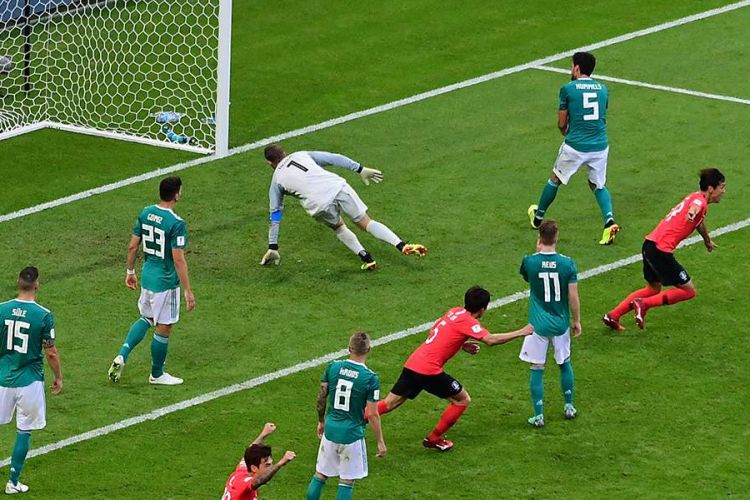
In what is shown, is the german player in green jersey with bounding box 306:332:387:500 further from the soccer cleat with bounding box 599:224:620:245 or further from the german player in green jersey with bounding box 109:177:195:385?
the soccer cleat with bounding box 599:224:620:245

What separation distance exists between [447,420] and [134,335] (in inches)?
130

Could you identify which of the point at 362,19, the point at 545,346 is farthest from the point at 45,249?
the point at 362,19

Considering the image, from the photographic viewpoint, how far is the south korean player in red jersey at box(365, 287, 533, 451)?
1399cm

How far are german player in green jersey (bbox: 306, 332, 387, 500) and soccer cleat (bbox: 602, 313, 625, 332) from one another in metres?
4.22

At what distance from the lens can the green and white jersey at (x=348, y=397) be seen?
12.9 meters

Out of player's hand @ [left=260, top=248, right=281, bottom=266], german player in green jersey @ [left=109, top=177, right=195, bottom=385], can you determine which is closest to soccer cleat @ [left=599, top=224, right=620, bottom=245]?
player's hand @ [left=260, top=248, right=281, bottom=266]

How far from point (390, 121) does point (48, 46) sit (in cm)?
502

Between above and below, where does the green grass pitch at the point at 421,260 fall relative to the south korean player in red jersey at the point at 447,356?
below

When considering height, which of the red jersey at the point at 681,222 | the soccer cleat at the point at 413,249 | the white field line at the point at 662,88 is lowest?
the soccer cleat at the point at 413,249

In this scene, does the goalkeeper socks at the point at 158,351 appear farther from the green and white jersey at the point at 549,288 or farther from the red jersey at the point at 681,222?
the red jersey at the point at 681,222

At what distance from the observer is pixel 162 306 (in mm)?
15492

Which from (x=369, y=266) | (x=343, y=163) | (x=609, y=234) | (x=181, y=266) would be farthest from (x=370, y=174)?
(x=181, y=266)

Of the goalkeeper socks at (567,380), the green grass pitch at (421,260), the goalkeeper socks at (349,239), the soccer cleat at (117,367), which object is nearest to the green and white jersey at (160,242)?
the soccer cleat at (117,367)

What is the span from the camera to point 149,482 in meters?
13.9
